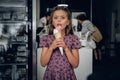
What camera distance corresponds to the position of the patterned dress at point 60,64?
670 cm

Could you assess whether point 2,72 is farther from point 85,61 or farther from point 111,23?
point 111,23

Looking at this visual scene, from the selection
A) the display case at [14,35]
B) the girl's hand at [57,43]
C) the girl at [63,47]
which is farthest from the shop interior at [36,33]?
the girl's hand at [57,43]

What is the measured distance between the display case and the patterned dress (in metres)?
0.39

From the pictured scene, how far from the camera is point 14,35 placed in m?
7.02

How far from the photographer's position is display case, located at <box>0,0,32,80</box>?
702 cm

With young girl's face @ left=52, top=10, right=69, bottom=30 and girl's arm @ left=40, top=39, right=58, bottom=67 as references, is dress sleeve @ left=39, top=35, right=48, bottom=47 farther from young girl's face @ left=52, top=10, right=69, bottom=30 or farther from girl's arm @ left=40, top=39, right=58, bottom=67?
young girl's face @ left=52, top=10, right=69, bottom=30

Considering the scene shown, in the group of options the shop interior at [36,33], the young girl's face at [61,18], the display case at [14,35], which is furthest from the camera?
the display case at [14,35]

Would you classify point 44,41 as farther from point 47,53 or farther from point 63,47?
point 63,47

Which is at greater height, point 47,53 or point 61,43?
point 61,43

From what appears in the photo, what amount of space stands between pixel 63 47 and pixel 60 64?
0.23 metres

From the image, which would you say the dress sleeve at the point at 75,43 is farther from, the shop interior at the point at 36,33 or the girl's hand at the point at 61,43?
the shop interior at the point at 36,33

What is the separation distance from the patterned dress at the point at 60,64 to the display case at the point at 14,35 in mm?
393

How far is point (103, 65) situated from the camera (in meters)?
6.87

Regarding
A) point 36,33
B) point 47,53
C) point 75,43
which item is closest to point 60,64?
point 47,53
